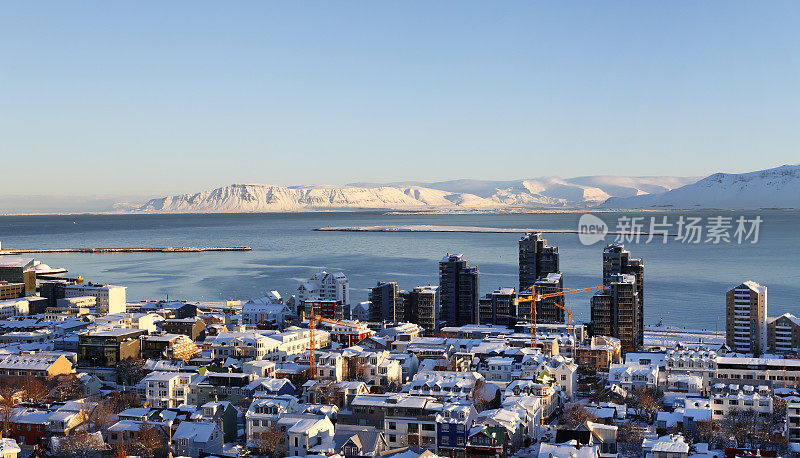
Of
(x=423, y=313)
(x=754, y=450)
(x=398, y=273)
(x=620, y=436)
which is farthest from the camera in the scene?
(x=398, y=273)

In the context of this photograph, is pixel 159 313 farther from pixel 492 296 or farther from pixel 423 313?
pixel 492 296

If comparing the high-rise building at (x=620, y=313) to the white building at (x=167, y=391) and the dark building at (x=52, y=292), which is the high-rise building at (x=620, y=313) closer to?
the white building at (x=167, y=391)

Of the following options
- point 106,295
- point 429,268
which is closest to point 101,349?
point 106,295

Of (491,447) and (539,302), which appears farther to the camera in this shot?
(539,302)

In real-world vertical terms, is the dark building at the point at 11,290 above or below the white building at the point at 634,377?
above

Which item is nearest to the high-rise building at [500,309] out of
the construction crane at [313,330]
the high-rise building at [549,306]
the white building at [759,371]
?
the high-rise building at [549,306]

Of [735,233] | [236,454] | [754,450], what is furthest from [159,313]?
[735,233]
